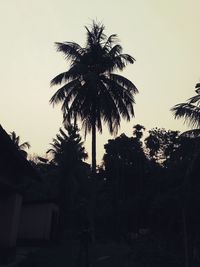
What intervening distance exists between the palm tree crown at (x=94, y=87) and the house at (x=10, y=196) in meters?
9.23

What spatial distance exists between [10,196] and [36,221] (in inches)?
382

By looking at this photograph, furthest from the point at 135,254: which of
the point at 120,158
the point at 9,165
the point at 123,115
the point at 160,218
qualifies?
the point at 120,158

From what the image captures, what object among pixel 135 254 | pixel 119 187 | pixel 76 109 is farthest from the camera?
pixel 119 187

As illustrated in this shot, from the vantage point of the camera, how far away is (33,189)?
119 feet

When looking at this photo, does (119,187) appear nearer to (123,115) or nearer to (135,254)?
(123,115)

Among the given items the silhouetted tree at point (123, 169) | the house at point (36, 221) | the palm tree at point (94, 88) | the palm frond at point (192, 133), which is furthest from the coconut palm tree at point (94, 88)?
the silhouetted tree at point (123, 169)

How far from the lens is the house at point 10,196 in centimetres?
1129

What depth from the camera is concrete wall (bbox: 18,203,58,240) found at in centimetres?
2183

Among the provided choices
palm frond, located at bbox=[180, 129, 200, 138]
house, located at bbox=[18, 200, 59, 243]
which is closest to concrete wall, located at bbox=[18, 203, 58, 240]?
house, located at bbox=[18, 200, 59, 243]

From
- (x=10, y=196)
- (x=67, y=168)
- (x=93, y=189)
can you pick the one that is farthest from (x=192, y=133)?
(x=67, y=168)

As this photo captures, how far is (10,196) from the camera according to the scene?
13.0 metres

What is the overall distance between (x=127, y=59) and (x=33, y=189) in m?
19.9

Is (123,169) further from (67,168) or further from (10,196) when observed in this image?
(10,196)

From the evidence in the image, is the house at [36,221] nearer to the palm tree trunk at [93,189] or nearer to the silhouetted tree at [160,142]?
the palm tree trunk at [93,189]
